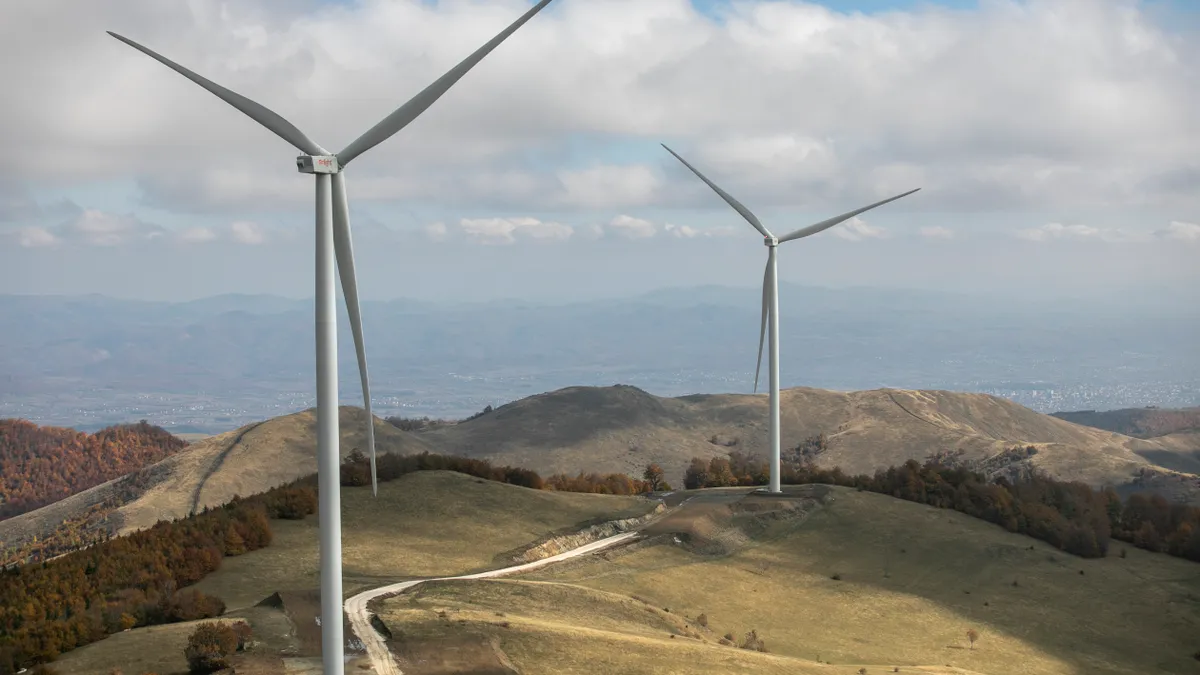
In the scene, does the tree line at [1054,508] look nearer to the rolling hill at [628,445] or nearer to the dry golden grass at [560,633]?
the dry golden grass at [560,633]

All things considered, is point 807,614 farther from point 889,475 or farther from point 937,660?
point 889,475

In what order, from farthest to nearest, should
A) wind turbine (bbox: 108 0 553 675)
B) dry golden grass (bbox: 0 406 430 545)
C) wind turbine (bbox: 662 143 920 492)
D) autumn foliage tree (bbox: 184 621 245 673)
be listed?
dry golden grass (bbox: 0 406 430 545)
wind turbine (bbox: 662 143 920 492)
autumn foliage tree (bbox: 184 621 245 673)
wind turbine (bbox: 108 0 553 675)

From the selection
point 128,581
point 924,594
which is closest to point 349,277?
point 128,581

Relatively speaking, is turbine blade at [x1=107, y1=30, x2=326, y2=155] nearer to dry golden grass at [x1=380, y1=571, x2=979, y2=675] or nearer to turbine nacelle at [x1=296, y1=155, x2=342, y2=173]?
turbine nacelle at [x1=296, y1=155, x2=342, y2=173]

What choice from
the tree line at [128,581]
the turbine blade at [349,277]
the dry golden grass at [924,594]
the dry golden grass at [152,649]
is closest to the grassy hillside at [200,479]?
the tree line at [128,581]

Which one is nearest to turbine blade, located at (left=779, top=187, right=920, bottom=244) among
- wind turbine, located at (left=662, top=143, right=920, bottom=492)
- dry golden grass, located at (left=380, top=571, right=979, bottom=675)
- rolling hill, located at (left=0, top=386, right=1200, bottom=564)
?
wind turbine, located at (left=662, top=143, right=920, bottom=492)

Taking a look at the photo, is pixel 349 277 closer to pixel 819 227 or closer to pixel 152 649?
pixel 152 649
